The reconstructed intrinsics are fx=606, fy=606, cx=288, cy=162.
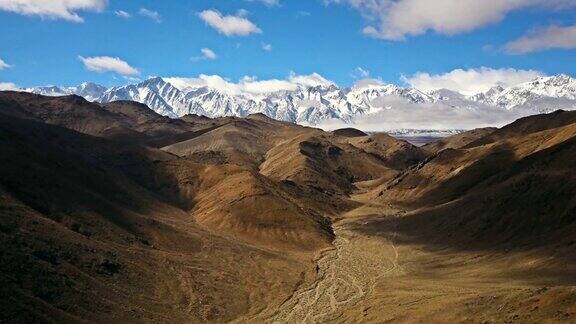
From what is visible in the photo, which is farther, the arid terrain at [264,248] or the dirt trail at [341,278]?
the dirt trail at [341,278]

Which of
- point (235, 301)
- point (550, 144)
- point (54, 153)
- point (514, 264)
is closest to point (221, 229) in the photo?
point (54, 153)

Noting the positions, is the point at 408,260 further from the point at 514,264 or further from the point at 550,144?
the point at 550,144

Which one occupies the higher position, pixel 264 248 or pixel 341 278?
pixel 264 248

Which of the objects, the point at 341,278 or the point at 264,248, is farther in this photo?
the point at 264,248

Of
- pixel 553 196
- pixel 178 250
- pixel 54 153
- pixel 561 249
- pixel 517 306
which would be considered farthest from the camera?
pixel 54 153
